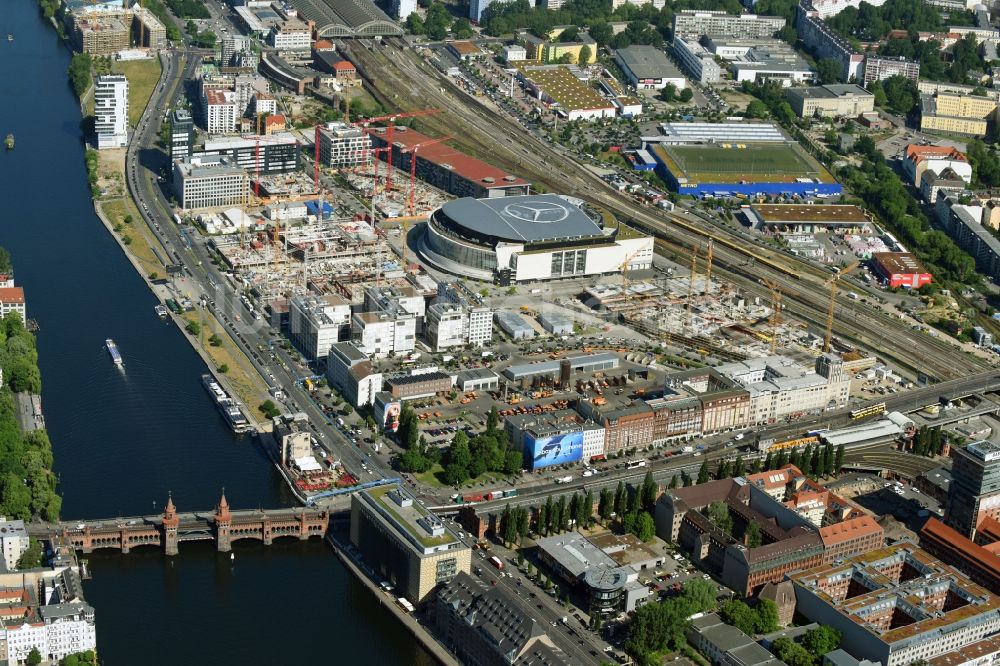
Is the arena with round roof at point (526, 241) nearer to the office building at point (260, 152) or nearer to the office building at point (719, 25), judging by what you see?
the office building at point (260, 152)

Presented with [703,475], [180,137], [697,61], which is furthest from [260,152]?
[703,475]

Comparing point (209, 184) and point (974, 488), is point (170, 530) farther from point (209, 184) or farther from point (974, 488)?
point (209, 184)

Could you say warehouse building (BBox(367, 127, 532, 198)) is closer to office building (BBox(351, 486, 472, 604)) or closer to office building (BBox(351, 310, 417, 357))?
office building (BBox(351, 310, 417, 357))

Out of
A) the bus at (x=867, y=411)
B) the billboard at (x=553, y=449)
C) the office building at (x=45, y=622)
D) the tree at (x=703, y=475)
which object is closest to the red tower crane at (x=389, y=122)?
the billboard at (x=553, y=449)

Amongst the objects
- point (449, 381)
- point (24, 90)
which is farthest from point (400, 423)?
point (24, 90)

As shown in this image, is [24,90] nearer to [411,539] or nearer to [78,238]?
[78,238]

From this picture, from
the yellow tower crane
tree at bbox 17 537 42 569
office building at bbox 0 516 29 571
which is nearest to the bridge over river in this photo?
tree at bbox 17 537 42 569
